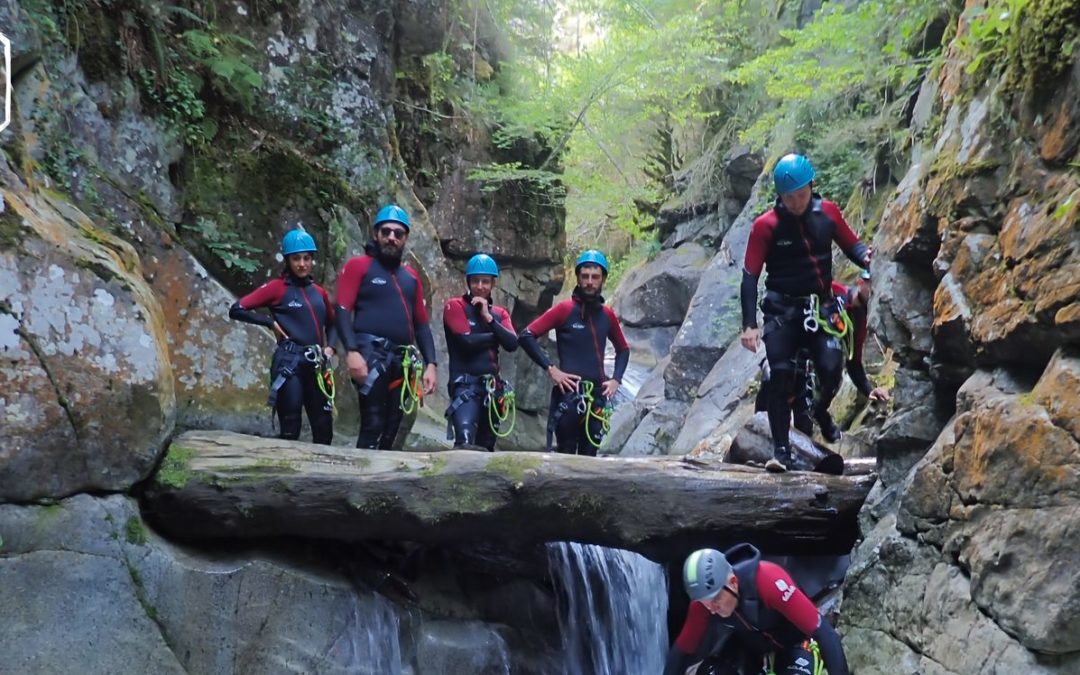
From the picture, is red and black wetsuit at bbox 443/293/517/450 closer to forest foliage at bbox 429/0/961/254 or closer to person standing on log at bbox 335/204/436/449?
person standing on log at bbox 335/204/436/449

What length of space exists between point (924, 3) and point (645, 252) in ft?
48.1

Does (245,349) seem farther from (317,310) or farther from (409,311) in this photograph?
(409,311)

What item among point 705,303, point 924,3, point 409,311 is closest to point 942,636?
point 409,311

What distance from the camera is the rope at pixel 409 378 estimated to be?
22.8ft

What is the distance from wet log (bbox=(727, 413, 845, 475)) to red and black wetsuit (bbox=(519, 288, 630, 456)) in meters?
1.27

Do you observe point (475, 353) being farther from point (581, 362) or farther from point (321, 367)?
point (321, 367)

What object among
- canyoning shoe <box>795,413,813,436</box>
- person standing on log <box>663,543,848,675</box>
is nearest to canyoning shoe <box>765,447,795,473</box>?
canyoning shoe <box>795,413,813,436</box>

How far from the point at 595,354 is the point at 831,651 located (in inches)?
148

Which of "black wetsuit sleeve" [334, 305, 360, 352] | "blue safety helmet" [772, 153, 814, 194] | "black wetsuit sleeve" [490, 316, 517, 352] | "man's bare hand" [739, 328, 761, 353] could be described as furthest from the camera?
"black wetsuit sleeve" [490, 316, 517, 352]

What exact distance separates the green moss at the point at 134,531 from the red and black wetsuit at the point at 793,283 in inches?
176

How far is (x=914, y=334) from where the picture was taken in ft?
18.4

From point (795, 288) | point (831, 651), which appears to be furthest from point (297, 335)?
point (831, 651)

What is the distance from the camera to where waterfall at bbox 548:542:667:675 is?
7652 mm

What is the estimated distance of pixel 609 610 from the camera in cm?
794
